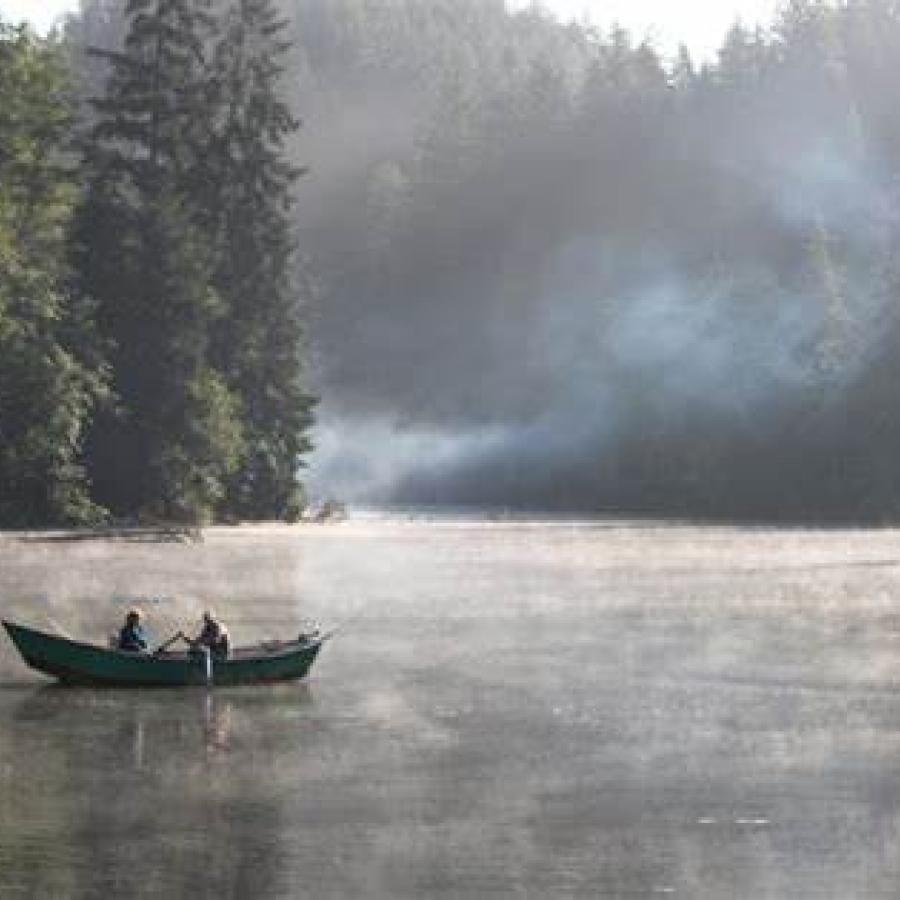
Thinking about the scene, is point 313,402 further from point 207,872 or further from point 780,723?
point 207,872

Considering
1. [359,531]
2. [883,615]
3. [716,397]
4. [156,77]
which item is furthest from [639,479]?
[883,615]

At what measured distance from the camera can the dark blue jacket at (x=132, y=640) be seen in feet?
127

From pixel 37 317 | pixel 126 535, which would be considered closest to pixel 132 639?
pixel 37 317

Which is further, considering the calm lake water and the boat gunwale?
the boat gunwale

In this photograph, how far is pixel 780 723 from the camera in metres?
34.2

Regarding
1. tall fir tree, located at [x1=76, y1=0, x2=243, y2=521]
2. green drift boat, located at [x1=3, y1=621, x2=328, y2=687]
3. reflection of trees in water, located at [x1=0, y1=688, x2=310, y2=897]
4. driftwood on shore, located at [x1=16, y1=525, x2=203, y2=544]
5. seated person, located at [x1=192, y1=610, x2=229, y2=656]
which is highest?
tall fir tree, located at [x1=76, y1=0, x2=243, y2=521]

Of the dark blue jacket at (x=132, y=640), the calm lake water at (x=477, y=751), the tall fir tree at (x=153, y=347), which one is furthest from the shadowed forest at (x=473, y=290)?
the dark blue jacket at (x=132, y=640)

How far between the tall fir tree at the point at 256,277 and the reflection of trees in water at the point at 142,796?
207 feet

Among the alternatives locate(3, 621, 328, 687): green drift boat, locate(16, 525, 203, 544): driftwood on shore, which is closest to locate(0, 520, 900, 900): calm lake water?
locate(3, 621, 328, 687): green drift boat

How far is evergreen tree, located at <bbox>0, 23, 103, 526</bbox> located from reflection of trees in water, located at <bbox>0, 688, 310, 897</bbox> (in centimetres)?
4438

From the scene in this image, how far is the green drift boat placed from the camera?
37812mm

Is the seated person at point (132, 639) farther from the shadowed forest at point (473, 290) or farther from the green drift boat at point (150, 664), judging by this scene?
the shadowed forest at point (473, 290)

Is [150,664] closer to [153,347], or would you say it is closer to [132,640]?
[132,640]

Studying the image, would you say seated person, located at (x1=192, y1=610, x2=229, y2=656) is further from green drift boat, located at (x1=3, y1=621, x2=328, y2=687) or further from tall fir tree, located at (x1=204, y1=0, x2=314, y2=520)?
tall fir tree, located at (x1=204, y1=0, x2=314, y2=520)
